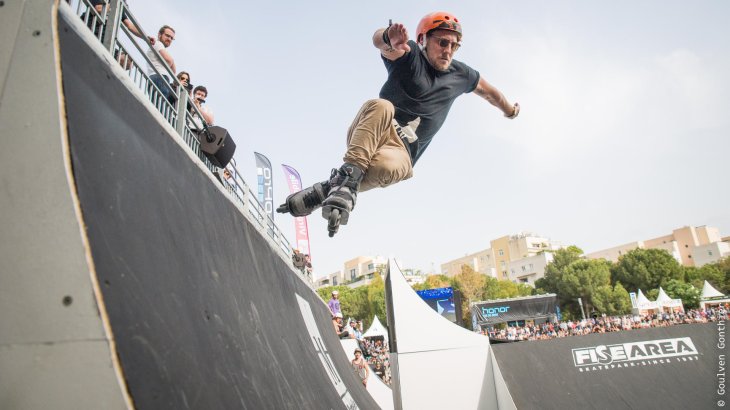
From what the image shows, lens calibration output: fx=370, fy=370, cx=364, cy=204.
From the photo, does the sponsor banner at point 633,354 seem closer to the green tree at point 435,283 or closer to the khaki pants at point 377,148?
the khaki pants at point 377,148

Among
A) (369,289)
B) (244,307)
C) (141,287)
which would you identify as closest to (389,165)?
(244,307)

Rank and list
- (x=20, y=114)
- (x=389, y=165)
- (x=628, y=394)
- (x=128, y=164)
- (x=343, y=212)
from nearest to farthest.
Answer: (x=20, y=114)
(x=128, y=164)
(x=343, y=212)
(x=389, y=165)
(x=628, y=394)

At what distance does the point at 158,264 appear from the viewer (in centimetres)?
137

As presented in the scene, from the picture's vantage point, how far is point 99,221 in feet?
3.51

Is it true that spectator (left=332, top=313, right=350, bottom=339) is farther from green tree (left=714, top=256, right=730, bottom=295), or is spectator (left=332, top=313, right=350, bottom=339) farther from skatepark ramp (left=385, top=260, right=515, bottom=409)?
green tree (left=714, top=256, right=730, bottom=295)

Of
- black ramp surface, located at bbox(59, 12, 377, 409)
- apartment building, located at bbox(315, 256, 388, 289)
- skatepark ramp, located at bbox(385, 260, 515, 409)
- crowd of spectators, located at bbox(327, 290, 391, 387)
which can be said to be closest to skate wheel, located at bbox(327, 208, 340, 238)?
black ramp surface, located at bbox(59, 12, 377, 409)

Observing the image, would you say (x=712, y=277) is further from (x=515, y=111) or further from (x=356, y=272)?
(x=356, y=272)

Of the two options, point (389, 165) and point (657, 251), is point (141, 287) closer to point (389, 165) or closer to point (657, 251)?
point (389, 165)

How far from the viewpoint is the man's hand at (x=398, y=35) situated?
112 inches

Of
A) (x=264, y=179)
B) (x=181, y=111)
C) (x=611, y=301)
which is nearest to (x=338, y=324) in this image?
(x=264, y=179)

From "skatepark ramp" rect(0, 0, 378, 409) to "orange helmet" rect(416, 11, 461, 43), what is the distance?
248 cm

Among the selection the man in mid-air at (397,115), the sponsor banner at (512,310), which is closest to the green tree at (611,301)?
the sponsor banner at (512,310)

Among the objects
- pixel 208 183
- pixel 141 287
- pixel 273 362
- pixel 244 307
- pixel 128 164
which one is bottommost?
pixel 273 362

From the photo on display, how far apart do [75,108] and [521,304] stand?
1681 inches
